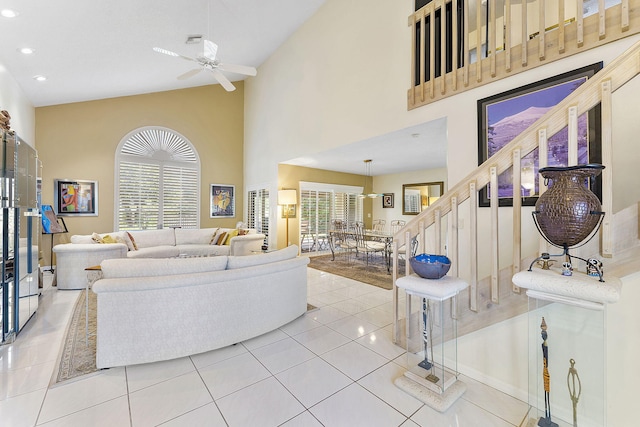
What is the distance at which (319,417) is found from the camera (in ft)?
5.34

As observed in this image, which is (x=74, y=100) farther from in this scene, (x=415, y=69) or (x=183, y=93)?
(x=415, y=69)

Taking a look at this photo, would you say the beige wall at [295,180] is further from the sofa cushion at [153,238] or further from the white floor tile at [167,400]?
the white floor tile at [167,400]

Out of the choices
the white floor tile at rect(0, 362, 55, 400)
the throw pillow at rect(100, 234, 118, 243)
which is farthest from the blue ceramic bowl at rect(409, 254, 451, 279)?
the throw pillow at rect(100, 234, 118, 243)

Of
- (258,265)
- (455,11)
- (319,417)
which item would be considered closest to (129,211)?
(258,265)

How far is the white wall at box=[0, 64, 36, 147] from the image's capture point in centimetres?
373

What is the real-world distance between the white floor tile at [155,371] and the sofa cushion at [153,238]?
4.19m

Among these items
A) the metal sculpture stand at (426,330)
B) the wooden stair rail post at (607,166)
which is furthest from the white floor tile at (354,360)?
the wooden stair rail post at (607,166)

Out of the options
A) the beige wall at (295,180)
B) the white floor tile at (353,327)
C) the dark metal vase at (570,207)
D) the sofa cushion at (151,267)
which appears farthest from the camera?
the beige wall at (295,180)

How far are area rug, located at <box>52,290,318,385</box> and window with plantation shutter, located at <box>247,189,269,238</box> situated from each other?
14.2 ft

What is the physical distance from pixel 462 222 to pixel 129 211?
22.8 feet

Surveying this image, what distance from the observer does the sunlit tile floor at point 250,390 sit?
1615 millimetres

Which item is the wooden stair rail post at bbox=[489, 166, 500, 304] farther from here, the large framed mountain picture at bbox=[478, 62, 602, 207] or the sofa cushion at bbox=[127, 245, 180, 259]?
the sofa cushion at bbox=[127, 245, 180, 259]

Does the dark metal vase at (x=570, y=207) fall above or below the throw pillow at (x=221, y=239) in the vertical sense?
above

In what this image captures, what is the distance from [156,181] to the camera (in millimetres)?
6660
